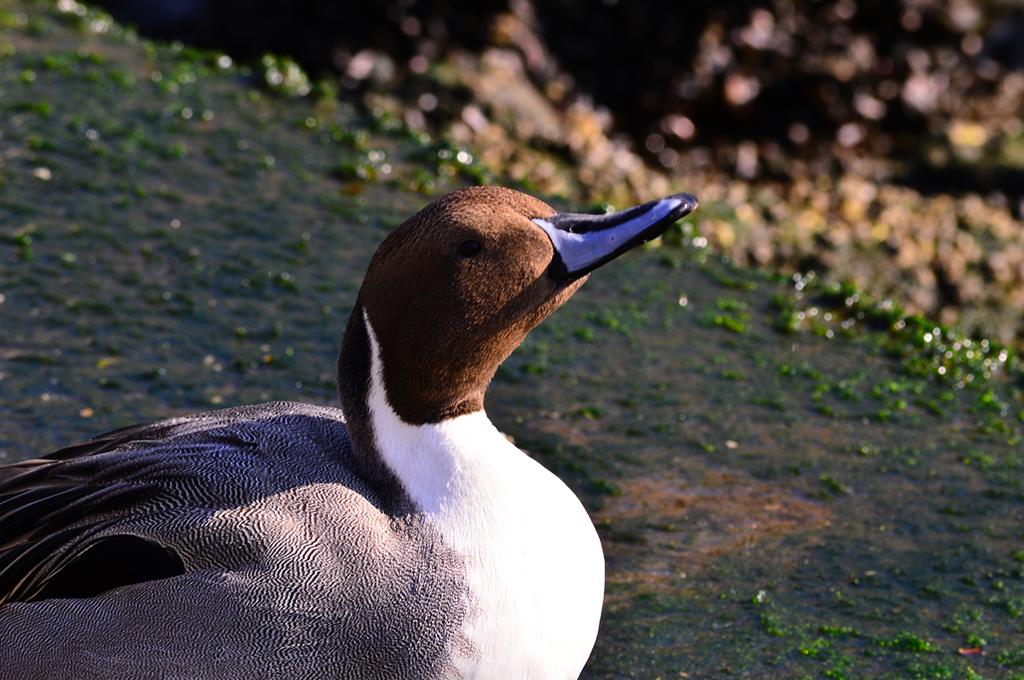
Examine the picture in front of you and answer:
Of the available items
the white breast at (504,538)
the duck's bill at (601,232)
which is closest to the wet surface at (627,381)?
the white breast at (504,538)

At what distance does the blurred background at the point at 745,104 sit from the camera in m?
7.43

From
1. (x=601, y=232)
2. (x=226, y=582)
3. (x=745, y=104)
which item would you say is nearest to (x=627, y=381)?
(x=601, y=232)

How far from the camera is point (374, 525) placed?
8.55 feet

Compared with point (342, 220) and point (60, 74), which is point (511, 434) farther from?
point (60, 74)

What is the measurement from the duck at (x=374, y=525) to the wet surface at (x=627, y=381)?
0.77 metres

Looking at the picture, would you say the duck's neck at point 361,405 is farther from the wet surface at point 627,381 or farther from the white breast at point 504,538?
the wet surface at point 627,381

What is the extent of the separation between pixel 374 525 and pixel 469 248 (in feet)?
2.36

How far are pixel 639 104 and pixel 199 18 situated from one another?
3.68 meters

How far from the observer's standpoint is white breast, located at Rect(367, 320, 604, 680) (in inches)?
102

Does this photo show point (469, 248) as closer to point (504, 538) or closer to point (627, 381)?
point (504, 538)

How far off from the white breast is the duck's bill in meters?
0.48

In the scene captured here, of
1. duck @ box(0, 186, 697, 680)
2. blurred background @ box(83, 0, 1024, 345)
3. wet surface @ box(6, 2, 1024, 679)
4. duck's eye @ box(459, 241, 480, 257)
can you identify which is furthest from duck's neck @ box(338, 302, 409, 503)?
blurred background @ box(83, 0, 1024, 345)

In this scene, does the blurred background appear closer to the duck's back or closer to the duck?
the duck

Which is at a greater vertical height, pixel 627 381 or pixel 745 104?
pixel 627 381
